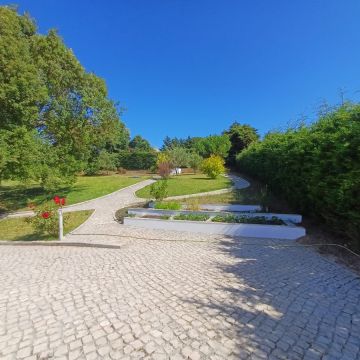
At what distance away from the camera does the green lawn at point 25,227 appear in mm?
10086

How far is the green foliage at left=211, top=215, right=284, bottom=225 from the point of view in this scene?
8820 millimetres

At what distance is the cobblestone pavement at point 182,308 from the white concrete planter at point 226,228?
1464 millimetres

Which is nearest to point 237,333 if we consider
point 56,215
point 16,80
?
point 56,215

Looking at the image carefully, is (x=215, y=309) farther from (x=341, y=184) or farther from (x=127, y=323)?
(x=341, y=184)

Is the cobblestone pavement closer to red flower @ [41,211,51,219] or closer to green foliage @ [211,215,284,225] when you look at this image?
green foliage @ [211,215,284,225]

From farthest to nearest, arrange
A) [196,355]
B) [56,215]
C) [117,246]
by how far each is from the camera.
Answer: [56,215] < [117,246] < [196,355]

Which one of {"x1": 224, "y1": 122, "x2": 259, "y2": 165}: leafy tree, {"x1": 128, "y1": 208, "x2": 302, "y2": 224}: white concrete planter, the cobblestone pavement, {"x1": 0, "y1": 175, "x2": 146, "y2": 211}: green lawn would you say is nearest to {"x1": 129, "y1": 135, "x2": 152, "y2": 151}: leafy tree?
{"x1": 224, "y1": 122, "x2": 259, "y2": 165}: leafy tree

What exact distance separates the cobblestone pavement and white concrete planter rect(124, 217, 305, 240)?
1464mm

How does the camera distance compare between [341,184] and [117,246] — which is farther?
[117,246]

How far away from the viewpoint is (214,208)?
12438 mm

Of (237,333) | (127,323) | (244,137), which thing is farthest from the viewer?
(244,137)

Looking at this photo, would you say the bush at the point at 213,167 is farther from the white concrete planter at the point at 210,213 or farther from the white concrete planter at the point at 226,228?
the white concrete planter at the point at 226,228

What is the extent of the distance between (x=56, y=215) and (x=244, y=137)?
140ft

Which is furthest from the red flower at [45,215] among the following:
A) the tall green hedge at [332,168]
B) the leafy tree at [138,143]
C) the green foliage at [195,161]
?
the leafy tree at [138,143]
